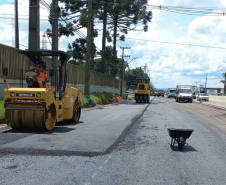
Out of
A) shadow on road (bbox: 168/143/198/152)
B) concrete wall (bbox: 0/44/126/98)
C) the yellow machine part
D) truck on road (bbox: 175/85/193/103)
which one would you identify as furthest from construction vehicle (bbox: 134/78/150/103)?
shadow on road (bbox: 168/143/198/152)

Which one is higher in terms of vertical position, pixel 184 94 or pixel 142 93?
pixel 142 93

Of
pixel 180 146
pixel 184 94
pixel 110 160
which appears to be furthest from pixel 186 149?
pixel 184 94

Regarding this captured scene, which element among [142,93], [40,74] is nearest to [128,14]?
[142,93]

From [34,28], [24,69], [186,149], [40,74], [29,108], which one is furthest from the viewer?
[24,69]

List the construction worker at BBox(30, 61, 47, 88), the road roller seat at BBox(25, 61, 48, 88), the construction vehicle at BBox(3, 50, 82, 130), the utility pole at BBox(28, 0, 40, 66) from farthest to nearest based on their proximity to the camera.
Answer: the utility pole at BBox(28, 0, 40, 66)
the construction worker at BBox(30, 61, 47, 88)
the road roller seat at BBox(25, 61, 48, 88)
the construction vehicle at BBox(3, 50, 82, 130)

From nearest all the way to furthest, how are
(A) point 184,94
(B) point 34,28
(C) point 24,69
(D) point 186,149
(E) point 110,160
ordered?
(E) point 110,160
(D) point 186,149
(B) point 34,28
(C) point 24,69
(A) point 184,94

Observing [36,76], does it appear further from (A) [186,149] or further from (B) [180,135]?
(A) [186,149]

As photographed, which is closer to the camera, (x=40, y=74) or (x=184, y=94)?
(x=40, y=74)

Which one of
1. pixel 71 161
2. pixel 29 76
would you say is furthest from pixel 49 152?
pixel 29 76

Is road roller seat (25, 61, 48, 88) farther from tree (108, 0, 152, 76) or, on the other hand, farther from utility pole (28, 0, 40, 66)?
tree (108, 0, 152, 76)

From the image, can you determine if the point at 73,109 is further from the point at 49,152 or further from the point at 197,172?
the point at 197,172

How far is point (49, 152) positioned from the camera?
722 cm

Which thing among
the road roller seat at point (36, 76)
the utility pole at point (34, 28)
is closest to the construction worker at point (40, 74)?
the road roller seat at point (36, 76)

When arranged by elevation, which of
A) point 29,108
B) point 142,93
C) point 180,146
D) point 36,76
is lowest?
point 180,146
